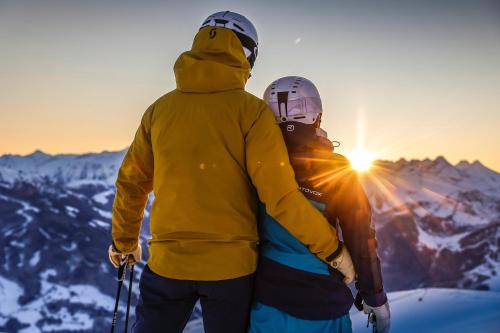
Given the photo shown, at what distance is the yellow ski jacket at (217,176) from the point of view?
248cm

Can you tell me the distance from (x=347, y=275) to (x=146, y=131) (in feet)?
5.55

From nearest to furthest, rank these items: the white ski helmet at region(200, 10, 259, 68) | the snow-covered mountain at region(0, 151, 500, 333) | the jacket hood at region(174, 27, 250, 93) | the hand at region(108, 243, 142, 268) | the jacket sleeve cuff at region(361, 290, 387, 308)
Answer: the jacket hood at region(174, 27, 250, 93), the jacket sleeve cuff at region(361, 290, 387, 308), the white ski helmet at region(200, 10, 259, 68), the hand at region(108, 243, 142, 268), the snow-covered mountain at region(0, 151, 500, 333)

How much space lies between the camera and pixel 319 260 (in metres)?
2.73

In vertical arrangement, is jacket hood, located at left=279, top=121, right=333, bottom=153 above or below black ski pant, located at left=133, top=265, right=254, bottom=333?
above

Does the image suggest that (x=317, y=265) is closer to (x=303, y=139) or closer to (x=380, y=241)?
(x=303, y=139)

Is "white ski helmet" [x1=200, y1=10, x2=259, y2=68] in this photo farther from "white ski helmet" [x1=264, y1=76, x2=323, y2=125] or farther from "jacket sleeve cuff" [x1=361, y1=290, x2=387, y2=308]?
"jacket sleeve cuff" [x1=361, y1=290, x2=387, y2=308]

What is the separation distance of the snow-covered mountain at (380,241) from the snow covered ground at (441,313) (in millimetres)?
110872

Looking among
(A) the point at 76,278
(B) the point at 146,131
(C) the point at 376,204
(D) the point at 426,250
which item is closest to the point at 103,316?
(A) the point at 76,278

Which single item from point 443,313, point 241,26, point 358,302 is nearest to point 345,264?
point 358,302

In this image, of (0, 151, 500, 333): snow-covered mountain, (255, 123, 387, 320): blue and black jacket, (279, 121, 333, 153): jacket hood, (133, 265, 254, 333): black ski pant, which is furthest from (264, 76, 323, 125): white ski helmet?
(0, 151, 500, 333): snow-covered mountain

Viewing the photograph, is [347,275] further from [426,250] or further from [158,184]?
[426,250]

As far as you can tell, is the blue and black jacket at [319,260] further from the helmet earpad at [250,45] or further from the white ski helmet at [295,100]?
the helmet earpad at [250,45]

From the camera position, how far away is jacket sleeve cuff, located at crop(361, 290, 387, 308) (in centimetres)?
280

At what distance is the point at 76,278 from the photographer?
423 ft
